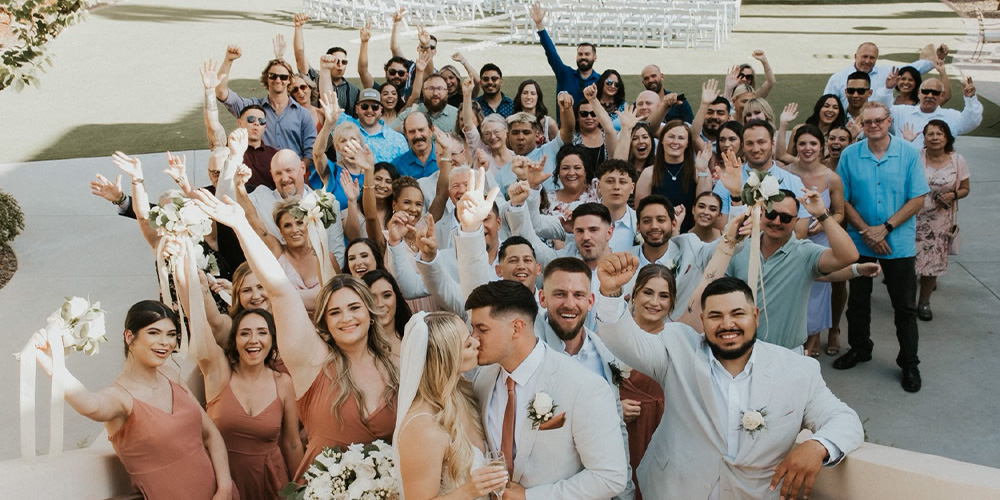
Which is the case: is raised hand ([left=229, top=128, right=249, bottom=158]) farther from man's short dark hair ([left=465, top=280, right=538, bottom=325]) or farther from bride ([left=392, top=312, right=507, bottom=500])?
bride ([left=392, top=312, right=507, bottom=500])

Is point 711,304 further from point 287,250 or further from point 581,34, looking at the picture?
point 581,34

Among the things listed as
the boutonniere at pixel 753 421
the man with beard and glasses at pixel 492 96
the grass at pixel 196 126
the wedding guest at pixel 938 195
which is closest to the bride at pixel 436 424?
the boutonniere at pixel 753 421

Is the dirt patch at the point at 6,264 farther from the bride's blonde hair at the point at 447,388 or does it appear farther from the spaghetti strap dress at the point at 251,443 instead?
the bride's blonde hair at the point at 447,388

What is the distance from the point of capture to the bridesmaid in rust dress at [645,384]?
16.1 ft

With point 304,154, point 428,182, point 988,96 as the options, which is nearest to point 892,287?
point 428,182

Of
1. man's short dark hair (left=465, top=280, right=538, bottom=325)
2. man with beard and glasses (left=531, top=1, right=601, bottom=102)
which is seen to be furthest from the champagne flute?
man with beard and glasses (left=531, top=1, right=601, bottom=102)

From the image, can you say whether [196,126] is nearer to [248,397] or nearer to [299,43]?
[299,43]

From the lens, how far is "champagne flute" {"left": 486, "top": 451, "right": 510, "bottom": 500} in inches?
145

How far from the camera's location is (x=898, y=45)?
70.6 ft

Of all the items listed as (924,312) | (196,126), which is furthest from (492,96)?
(196,126)

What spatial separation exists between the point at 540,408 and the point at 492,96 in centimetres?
676

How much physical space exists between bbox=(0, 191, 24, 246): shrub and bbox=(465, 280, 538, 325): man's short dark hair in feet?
26.5

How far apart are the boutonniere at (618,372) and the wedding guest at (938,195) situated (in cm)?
428

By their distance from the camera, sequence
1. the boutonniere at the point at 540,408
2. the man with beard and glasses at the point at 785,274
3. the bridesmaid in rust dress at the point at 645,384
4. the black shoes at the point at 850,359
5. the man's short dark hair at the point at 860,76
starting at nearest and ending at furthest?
1. the boutonniere at the point at 540,408
2. the bridesmaid in rust dress at the point at 645,384
3. the man with beard and glasses at the point at 785,274
4. the black shoes at the point at 850,359
5. the man's short dark hair at the point at 860,76
